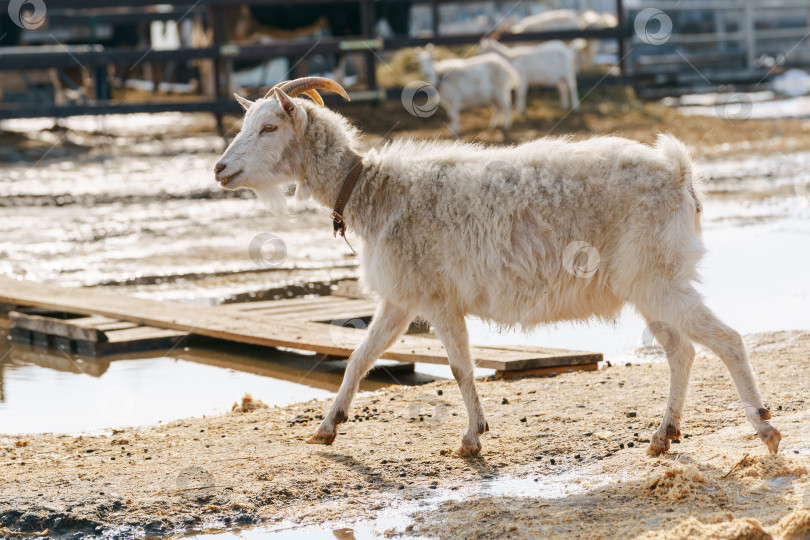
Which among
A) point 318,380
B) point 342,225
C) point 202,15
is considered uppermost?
point 202,15

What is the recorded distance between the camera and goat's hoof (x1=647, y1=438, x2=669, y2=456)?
5184mm

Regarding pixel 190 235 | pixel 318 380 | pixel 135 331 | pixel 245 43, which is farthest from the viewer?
pixel 245 43

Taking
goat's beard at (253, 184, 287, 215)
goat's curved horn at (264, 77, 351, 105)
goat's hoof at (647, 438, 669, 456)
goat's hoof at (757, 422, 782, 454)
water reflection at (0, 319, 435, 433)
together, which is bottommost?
water reflection at (0, 319, 435, 433)

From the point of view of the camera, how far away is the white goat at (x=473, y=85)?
1888 centimetres

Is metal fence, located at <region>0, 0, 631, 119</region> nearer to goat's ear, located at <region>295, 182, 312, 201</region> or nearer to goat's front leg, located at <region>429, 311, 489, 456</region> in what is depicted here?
goat's ear, located at <region>295, 182, 312, 201</region>

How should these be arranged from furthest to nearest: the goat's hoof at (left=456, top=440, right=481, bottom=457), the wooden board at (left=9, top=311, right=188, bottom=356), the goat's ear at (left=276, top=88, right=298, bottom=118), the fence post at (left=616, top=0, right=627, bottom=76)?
the fence post at (left=616, top=0, right=627, bottom=76)
the wooden board at (left=9, top=311, right=188, bottom=356)
the goat's ear at (left=276, top=88, right=298, bottom=118)
the goat's hoof at (left=456, top=440, right=481, bottom=457)

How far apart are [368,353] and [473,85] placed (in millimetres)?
13743

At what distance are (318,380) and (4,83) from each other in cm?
1698

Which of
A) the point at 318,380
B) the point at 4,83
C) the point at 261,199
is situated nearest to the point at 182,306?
the point at 318,380

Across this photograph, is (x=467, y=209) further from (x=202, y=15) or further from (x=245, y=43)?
(x=202, y=15)

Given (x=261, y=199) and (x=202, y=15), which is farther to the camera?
(x=202, y=15)

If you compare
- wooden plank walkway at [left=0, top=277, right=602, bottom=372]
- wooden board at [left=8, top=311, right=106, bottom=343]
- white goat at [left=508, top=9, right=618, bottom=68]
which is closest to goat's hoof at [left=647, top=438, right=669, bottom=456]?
wooden plank walkway at [left=0, top=277, right=602, bottom=372]

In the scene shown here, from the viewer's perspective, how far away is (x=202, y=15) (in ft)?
71.5

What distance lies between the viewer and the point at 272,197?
6.02 meters
